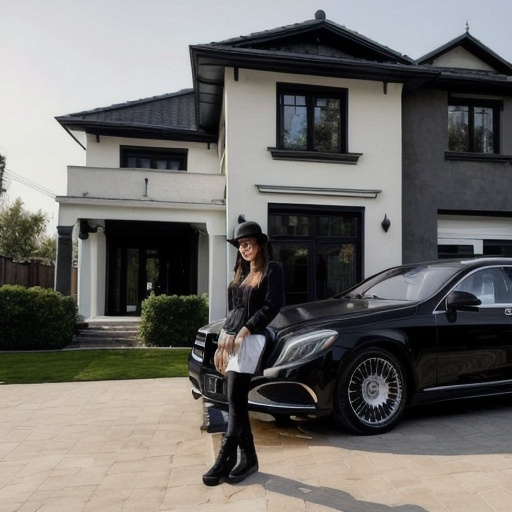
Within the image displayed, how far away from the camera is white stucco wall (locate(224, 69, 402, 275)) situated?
9.95m

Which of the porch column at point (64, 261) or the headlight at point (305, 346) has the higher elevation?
the porch column at point (64, 261)

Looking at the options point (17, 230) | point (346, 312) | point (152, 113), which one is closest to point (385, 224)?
point (346, 312)

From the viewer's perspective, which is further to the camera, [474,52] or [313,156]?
[474,52]

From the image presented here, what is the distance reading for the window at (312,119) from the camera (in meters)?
10.3

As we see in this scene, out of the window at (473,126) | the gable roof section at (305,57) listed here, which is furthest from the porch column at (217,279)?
the window at (473,126)

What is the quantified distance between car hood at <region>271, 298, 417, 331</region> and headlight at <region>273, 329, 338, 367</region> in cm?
17

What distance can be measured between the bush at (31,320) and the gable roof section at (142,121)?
17.5 feet

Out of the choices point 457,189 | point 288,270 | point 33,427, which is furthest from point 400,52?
point 33,427

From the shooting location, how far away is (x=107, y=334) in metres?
11.1

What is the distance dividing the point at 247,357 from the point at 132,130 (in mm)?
11581

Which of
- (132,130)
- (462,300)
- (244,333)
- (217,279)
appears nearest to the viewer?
(244,333)

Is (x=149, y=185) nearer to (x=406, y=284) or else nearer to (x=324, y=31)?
(x=324, y=31)

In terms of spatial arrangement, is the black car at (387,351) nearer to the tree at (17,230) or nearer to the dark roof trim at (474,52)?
the dark roof trim at (474,52)

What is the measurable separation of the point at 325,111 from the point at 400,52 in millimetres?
2618
